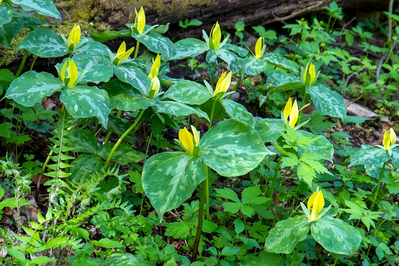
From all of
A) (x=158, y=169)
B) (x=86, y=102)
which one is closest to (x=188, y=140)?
(x=158, y=169)

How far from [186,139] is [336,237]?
77 centimetres

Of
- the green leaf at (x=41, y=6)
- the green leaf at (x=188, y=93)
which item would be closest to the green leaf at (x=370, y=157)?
the green leaf at (x=188, y=93)

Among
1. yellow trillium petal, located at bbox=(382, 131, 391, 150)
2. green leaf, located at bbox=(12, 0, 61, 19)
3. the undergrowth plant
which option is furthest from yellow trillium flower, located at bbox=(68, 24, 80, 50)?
yellow trillium petal, located at bbox=(382, 131, 391, 150)

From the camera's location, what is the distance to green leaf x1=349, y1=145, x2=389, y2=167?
82.0 inches

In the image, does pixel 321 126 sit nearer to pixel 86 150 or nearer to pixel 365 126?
pixel 365 126

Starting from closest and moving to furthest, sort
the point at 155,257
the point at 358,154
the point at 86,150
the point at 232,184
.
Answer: the point at 155,257 < the point at 86,150 < the point at 358,154 < the point at 232,184

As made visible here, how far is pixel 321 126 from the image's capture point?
2.66 meters

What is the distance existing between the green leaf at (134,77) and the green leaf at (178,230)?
2.27ft

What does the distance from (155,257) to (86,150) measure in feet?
2.25

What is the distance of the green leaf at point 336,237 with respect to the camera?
60.1 inches

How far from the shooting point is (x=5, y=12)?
1.82 m

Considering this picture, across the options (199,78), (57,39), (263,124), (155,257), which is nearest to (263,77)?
(199,78)

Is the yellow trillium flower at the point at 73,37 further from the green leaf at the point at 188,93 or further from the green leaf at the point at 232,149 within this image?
the green leaf at the point at 232,149

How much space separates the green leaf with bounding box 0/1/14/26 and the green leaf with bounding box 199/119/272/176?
1.14 m
